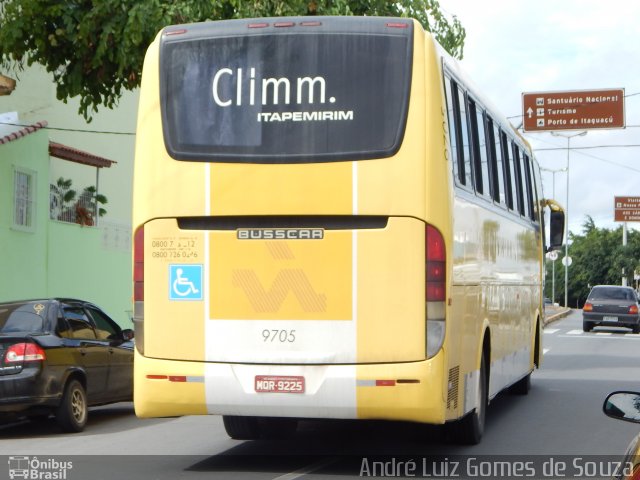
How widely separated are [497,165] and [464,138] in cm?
243

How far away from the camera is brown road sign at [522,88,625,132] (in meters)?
42.7

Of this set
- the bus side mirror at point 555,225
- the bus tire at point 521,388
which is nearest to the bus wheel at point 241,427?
the bus tire at point 521,388

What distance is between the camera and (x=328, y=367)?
9.13 meters

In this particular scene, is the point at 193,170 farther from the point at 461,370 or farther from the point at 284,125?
the point at 461,370

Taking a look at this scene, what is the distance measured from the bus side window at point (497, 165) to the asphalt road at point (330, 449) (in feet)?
8.02

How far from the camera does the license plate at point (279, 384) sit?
30.0ft

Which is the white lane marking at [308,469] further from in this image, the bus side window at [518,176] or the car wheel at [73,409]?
the bus side window at [518,176]

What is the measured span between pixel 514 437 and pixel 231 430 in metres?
2.86

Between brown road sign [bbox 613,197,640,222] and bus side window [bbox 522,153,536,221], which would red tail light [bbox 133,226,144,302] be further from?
brown road sign [bbox 613,197,640,222]

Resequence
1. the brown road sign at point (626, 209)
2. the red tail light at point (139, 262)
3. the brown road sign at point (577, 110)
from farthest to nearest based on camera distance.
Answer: the brown road sign at point (626, 209) < the brown road sign at point (577, 110) < the red tail light at point (139, 262)

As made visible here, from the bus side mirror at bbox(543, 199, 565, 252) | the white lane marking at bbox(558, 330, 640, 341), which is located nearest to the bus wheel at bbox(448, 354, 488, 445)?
the bus side mirror at bbox(543, 199, 565, 252)

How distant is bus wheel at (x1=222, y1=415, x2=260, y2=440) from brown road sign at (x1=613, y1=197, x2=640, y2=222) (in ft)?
259

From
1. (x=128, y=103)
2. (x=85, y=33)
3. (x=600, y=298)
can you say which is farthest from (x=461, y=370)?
(x=600, y=298)

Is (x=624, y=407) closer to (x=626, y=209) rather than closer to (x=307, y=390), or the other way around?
(x=307, y=390)
